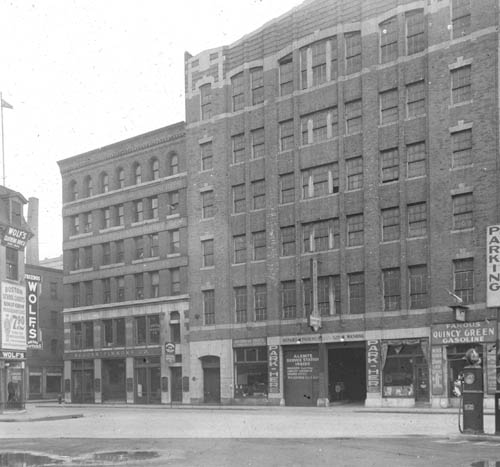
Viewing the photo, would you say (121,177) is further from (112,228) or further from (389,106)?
(389,106)

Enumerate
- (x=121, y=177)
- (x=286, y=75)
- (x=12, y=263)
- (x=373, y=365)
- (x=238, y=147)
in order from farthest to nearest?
(x=121, y=177) → (x=238, y=147) → (x=286, y=75) → (x=373, y=365) → (x=12, y=263)

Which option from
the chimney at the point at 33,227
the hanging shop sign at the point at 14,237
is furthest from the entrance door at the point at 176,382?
the chimney at the point at 33,227

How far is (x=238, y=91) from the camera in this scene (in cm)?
4975

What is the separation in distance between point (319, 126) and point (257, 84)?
5594 mm

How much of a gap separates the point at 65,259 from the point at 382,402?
98.5ft

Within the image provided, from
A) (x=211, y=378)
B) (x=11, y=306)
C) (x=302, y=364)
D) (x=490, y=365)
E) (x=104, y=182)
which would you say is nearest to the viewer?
(x=490, y=365)

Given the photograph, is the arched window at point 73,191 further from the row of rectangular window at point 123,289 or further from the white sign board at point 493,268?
the white sign board at point 493,268

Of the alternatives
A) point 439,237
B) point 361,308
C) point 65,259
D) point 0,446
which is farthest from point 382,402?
point 65,259

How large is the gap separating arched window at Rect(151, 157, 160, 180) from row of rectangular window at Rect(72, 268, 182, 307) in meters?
6.55

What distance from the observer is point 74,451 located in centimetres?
1773

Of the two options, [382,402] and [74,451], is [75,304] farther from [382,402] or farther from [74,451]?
[74,451]

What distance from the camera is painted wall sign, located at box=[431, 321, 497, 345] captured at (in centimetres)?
3766

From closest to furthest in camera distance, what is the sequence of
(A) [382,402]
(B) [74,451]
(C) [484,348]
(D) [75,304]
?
(B) [74,451], (C) [484,348], (A) [382,402], (D) [75,304]

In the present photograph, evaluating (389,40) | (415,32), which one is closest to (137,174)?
(389,40)
